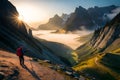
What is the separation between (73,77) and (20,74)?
41.8 feet

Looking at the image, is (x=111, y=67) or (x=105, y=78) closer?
(x=105, y=78)

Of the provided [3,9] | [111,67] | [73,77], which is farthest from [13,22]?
[73,77]

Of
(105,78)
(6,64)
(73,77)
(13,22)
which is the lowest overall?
(105,78)

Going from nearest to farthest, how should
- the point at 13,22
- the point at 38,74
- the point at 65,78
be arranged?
the point at 38,74 → the point at 65,78 → the point at 13,22

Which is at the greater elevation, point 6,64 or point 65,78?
point 6,64

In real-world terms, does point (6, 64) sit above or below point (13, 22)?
below

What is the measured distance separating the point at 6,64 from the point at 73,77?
13.2 m

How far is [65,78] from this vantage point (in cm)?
4484

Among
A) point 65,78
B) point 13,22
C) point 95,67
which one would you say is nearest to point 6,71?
point 65,78

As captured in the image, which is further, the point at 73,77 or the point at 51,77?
the point at 73,77

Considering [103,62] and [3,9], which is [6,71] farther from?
[103,62]

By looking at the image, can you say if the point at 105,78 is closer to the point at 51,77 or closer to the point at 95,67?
the point at 95,67

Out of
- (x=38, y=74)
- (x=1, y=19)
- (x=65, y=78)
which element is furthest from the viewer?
(x=1, y=19)

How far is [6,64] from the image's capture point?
43031 millimetres
